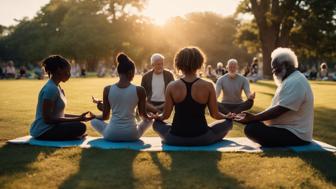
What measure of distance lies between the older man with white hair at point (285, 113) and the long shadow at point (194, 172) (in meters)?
0.82

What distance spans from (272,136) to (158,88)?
4.74 metres

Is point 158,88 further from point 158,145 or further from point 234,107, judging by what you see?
point 158,145

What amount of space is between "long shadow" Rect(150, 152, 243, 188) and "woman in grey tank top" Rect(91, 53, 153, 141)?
0.94 metres

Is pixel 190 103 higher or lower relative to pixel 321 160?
higher

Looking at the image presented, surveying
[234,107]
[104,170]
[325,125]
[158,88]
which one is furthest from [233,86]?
[104,170]

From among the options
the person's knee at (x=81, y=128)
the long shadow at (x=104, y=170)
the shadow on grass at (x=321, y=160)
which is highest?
the person's knee at (x=81, y=128)

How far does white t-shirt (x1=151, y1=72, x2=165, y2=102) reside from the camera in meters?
10.9

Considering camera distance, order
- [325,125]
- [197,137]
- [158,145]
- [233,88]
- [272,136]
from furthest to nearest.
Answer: [233,88]
[325,125]
[158,145]
[197,137]
[272,136]

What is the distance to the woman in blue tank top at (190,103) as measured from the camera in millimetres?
6359

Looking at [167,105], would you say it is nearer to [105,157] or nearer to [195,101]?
[195,101]

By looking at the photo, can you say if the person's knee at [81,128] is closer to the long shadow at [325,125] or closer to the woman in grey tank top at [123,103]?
the woman in grey tank top at [123,103]

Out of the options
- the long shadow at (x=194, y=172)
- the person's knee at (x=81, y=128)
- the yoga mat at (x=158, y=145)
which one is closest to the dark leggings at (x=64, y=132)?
the person's knee at (x=81, y=128)

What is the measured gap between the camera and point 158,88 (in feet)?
35.9

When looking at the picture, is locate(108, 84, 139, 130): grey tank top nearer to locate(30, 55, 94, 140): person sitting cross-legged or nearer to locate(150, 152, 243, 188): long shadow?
locate(30, 55, 94, 140): person sitting cross-legged
